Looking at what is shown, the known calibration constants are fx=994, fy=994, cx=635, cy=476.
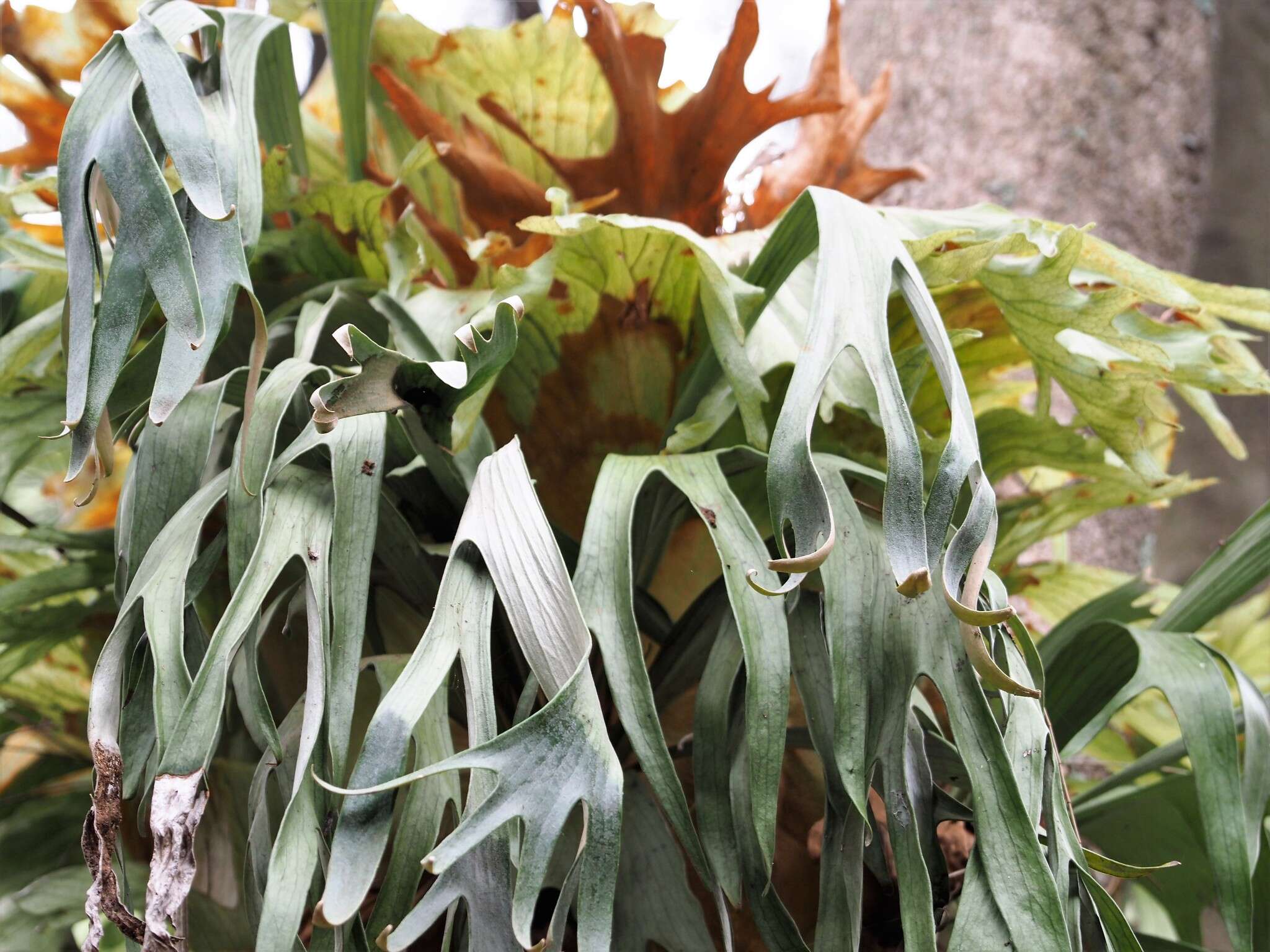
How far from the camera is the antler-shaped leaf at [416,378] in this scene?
42cm

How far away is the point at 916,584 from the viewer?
400 millimetres

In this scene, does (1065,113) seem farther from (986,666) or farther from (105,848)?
(105,848)

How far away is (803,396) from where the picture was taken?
474mm

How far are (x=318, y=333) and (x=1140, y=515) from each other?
1049mm

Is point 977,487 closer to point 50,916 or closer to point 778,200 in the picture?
point 778,200

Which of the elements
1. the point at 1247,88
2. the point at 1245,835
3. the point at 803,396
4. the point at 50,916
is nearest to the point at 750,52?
the point at 803,396

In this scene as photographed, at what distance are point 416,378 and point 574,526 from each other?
29 cm

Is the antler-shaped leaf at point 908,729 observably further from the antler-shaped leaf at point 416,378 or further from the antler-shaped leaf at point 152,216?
the antler-shaped leaf at point 152,216

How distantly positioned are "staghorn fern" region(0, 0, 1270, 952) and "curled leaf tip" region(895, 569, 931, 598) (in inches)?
0.9

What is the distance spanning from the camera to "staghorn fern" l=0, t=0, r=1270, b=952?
43cm

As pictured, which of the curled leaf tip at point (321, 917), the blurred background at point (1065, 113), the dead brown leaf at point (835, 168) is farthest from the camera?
the blurred background at point (1065, 113)

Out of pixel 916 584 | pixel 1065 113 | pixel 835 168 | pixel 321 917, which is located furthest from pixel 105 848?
pixel 1065 113

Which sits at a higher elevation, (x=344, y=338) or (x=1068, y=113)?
(x=344, y=338)

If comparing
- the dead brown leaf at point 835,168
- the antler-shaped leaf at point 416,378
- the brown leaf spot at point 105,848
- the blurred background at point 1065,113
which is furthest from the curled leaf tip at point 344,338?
the blurred background at point 1065,113
